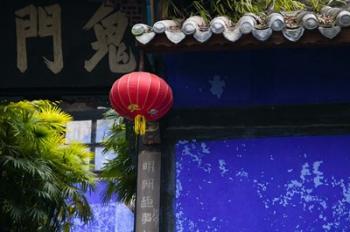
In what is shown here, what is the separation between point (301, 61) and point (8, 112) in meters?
6.36

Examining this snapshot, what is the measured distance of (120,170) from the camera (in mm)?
11977

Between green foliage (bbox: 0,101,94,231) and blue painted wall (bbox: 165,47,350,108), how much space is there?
17.4ft

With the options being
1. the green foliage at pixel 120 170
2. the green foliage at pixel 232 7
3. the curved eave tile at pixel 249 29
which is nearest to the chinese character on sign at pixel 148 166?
the curved eave tile at pixel 249 29

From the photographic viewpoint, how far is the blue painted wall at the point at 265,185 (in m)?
5.32

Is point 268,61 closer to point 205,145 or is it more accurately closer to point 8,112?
point 205,145

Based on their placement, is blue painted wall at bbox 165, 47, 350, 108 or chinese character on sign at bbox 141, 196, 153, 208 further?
blue painted wall at bbox 165, 47, 350, 108

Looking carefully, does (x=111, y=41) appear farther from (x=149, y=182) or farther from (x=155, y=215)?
(x=155, y=215)

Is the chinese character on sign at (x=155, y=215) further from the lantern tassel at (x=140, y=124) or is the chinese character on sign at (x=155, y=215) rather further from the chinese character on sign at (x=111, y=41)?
the chinese character on sign at (x=111, y=41)

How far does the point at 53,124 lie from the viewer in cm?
1150

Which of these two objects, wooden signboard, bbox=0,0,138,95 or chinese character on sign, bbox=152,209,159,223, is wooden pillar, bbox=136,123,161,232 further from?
wooden signboard, bbox=0,0,138,95

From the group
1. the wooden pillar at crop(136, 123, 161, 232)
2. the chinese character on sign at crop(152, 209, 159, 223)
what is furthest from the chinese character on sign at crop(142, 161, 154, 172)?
the chinese character on sign at crop(152, 209, 159, 223)

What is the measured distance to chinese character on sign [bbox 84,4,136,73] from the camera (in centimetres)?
695

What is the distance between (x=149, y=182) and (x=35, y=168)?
208 inches

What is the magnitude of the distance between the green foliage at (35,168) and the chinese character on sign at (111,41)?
3.73m
